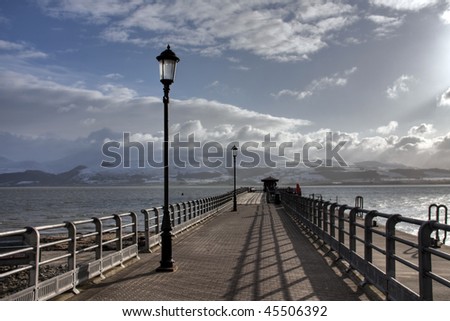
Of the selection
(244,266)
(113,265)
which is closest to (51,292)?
(113,265)

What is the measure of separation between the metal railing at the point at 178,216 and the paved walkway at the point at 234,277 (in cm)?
76

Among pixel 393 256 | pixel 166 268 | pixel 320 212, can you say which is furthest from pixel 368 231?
pixel 320 212

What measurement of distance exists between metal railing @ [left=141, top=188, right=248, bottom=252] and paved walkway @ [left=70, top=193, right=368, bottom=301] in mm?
760

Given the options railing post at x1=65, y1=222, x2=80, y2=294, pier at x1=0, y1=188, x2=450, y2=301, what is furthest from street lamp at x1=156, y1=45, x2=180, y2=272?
railing post at x1=65, y1=222, x2=80, y2=294

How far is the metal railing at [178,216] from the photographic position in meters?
14.4

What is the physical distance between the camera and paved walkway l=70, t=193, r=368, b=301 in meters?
8.31

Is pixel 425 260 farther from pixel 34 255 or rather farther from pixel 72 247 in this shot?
pixel 72 247

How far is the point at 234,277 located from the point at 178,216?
11.3 m

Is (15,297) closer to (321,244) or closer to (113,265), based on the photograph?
(113,265)

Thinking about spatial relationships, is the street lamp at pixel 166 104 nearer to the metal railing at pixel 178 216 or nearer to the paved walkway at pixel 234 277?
the paved walkway at pixel 234 277

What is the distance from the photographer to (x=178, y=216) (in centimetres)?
2103

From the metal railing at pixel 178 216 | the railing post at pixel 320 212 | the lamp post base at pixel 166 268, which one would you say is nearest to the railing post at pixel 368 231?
the lamp post base at pixel 166 268

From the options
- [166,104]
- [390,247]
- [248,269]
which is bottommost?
[248,269]
